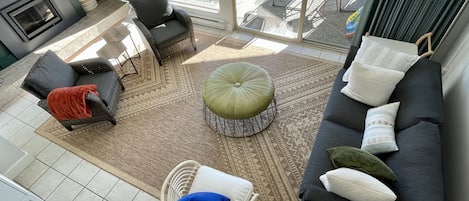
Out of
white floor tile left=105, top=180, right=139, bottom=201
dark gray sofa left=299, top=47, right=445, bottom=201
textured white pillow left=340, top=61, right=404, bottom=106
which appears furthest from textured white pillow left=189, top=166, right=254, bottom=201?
textured white pillow left=340, top=61, right=404, bottom=106

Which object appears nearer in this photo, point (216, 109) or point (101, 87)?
point (216, 109)

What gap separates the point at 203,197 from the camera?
1.53 metres

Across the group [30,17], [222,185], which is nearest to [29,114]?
[30,17]

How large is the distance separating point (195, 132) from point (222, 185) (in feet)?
3.41

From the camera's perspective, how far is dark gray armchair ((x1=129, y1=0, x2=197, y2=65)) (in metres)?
3.24

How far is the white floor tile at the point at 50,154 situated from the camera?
259 cm

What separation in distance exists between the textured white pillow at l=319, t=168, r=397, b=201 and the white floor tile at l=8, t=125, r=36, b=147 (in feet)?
10.7

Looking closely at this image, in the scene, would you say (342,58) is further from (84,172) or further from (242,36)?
(84,172)

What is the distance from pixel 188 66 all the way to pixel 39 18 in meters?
2.39

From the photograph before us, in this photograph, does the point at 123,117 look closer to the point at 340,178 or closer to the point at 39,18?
the point at 39,18

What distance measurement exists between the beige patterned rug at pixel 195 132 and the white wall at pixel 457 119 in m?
1.08

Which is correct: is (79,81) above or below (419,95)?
below

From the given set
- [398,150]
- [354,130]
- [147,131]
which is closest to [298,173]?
[354,130]

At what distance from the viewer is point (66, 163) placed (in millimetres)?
2545
